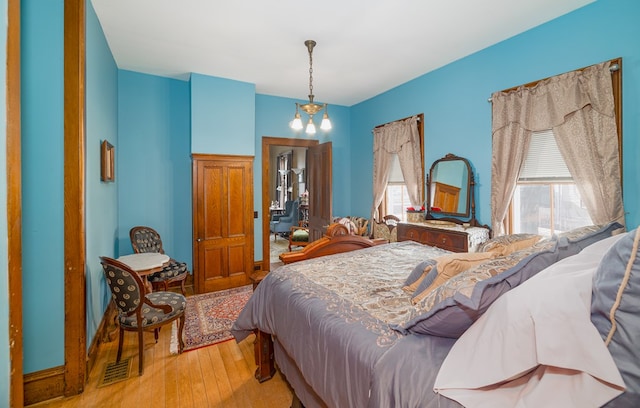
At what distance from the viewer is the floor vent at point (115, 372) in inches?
86.4

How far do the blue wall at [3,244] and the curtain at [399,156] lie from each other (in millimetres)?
4067

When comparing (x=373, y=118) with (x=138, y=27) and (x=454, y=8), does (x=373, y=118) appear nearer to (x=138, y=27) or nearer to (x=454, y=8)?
(x=454, y=8)

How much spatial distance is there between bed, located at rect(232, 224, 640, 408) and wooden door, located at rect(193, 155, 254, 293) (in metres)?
A: 2.60

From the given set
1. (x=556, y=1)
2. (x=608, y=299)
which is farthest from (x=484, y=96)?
(x=608, y=299)

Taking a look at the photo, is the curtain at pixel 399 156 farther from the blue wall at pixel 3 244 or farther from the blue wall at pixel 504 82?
the blue wall at pixel 3 244

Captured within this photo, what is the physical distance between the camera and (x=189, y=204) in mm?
4375

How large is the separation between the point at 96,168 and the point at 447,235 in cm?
360

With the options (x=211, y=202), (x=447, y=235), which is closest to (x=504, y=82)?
(x=447, y=235)

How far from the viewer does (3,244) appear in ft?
4.27

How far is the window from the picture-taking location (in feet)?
9.12

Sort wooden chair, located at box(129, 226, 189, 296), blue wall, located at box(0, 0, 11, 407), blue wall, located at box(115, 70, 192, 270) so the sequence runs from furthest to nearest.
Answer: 1. blue wall, located at box(115, 70, 192, 270)
2. wooden chair, located at box(129, 226, 189, 296)
3. blue wall, located at box(0, 0, 11, 407)

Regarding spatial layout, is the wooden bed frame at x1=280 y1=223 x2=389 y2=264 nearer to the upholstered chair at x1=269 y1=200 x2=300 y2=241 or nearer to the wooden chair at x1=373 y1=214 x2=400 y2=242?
the wooden chair at x1=373 y1=214 x2=400 y2=242

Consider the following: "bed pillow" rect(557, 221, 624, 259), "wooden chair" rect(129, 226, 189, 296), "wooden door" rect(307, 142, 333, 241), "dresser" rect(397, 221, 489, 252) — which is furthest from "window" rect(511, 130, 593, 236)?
"wooden chair" rect(129, 226, 189, 296)

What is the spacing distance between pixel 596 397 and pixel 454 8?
292 cm
